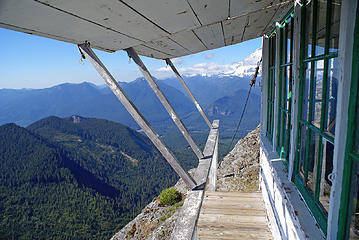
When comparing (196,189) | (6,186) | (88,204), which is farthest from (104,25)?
(6,186)

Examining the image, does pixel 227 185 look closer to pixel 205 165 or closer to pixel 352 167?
pixel 205 165

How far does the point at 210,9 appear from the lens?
58.6 inches

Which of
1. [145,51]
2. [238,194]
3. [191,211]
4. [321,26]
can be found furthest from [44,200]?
[321,26]

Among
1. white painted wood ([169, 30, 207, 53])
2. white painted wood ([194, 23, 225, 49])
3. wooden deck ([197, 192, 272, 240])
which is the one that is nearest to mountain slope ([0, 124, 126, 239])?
wooden deck ([197, 192, 272, 240])

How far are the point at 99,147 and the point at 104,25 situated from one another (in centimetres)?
11151

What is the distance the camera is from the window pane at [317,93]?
1317 millimetres

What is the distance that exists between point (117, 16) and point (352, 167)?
4.87 feet

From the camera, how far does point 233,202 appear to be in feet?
9.97

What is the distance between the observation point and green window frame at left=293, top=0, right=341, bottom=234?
3.86ft

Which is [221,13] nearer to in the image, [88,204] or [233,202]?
[233,202]

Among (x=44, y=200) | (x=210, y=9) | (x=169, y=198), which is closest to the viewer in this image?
(x=210, y=9)

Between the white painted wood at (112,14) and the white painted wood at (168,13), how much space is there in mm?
55

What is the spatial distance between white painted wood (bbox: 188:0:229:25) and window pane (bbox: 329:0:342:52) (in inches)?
24.9

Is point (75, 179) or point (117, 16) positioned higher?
point (117, 16)
